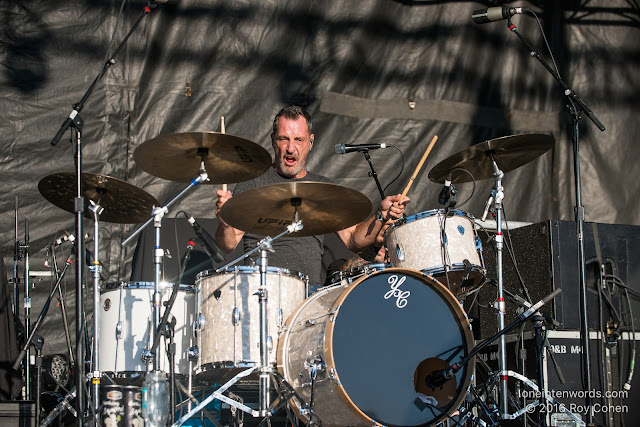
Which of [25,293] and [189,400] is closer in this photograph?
[189,400]

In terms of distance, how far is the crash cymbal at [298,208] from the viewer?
3.56m

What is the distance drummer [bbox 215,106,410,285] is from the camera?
14.0 feet

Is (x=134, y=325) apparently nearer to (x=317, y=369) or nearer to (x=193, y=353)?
(x=193, y=353)

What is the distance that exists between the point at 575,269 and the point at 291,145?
177 cm

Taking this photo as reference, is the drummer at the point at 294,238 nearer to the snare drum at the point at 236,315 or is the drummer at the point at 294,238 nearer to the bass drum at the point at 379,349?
the snare drum at the point at 236,315

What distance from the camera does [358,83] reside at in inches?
220

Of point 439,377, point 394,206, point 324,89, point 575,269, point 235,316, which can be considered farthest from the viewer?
point 324,89

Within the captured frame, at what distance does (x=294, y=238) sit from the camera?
436 centimetres

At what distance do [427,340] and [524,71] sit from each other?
9.64 ft

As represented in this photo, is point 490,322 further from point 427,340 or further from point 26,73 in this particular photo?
point 26,73

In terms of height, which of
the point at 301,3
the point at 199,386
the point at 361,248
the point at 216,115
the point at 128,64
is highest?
the point at 301,3

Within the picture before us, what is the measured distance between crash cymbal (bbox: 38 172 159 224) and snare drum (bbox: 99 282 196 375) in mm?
394

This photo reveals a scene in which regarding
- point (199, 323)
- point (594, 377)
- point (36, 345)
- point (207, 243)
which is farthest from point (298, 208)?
point (594, 377)

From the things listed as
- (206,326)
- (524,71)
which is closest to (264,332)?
(206,326)
